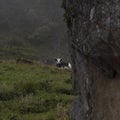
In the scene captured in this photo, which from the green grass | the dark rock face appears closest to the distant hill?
the green grass

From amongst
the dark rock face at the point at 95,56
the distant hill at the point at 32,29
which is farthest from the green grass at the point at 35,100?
the distant hill at the point at 32,29

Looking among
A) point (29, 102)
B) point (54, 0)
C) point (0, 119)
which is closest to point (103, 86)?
point (0, 119)

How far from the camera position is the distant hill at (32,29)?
71125mm

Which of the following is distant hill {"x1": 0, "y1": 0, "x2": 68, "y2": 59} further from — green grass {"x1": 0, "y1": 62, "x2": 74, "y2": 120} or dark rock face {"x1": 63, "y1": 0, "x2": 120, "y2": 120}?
dark rock face {"x1": 63, "y1": 0, "x2": 120, "y2": 120}

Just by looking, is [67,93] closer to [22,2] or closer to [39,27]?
[39,27]

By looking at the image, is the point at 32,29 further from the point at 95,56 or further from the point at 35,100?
the point at 95,56

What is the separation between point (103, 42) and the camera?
711 cm

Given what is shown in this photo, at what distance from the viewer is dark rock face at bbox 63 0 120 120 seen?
7.00 m

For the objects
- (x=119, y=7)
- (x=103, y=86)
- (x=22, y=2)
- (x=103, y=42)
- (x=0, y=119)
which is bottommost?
(x=0, y=119)

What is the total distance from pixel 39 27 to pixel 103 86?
8307cm

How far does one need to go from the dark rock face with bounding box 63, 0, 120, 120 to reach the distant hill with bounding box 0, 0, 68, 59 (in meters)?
50.5

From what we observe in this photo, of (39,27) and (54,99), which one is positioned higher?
(39,27)

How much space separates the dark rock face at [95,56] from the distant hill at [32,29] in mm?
50534

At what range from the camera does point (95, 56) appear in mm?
7520
